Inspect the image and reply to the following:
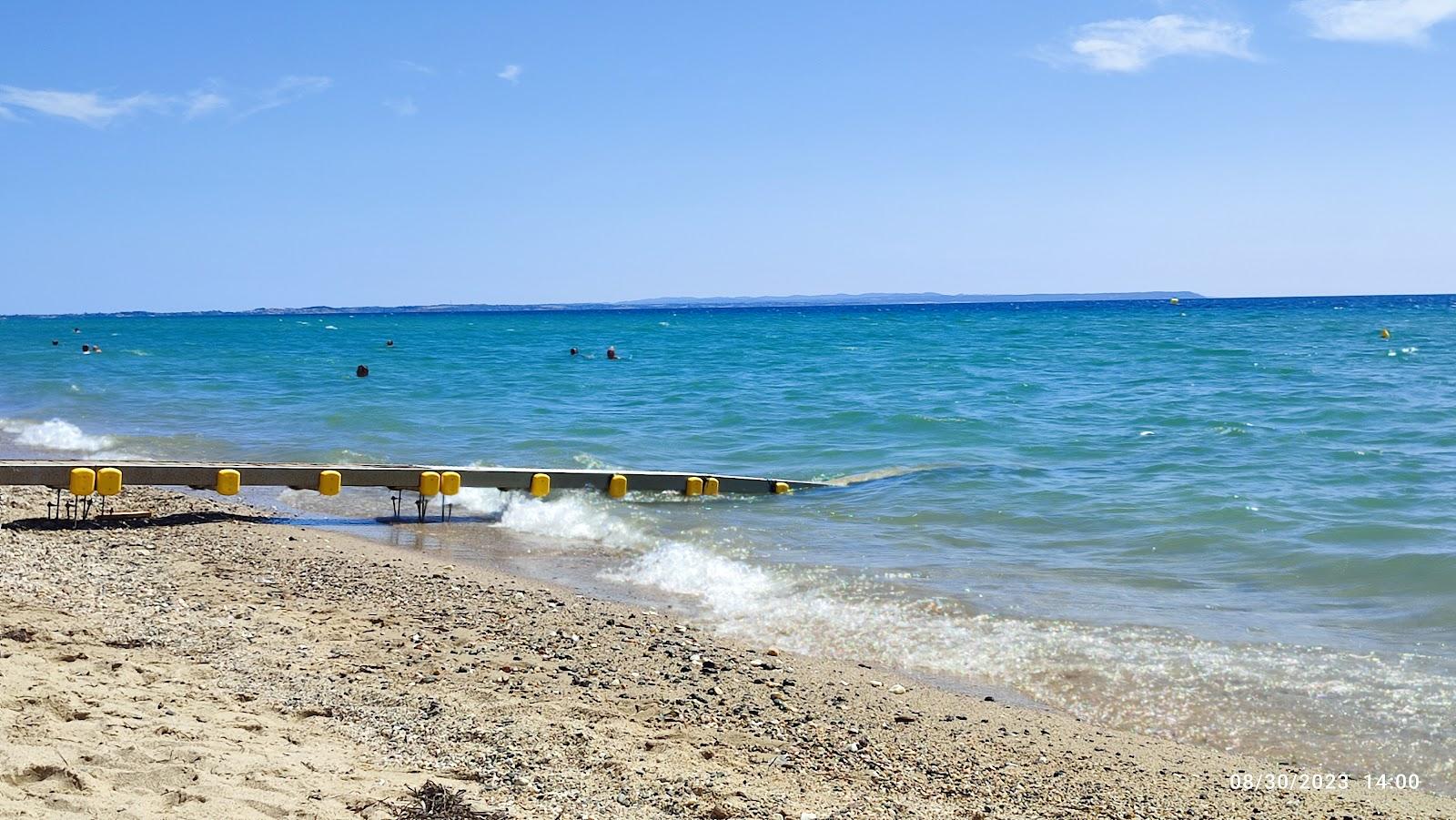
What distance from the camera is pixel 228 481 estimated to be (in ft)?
38.6

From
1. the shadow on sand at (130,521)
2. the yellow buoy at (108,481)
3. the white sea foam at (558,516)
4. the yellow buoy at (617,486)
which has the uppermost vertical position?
the yellow buoy at (108,481)

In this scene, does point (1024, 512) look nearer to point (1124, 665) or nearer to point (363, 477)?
point (1124, 665)

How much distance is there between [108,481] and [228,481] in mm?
1174

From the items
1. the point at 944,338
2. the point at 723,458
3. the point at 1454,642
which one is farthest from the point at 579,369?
the point at 1454,642

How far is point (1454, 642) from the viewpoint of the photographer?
25.5ft

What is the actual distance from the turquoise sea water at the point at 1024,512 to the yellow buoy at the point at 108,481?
2465 mm

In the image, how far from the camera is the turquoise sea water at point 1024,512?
7.18 metres

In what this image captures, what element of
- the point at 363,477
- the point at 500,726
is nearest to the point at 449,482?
the point at 363,477

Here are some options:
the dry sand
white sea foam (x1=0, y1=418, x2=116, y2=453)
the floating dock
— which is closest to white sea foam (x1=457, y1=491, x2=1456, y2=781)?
the dry sand

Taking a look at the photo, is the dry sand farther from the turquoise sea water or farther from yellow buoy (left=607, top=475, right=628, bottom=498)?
yellow buoy (left=607, top=475, right=628, bottom=498)

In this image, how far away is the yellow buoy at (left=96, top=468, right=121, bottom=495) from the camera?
35.4 ft

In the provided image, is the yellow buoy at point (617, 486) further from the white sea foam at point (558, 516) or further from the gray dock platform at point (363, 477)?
the white sea foam at point (558, 516)

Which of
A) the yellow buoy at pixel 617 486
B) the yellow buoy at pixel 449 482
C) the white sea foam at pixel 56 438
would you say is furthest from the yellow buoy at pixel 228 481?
the white sea foam at pixel 56 438

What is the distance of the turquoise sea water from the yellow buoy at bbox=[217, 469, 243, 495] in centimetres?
135
